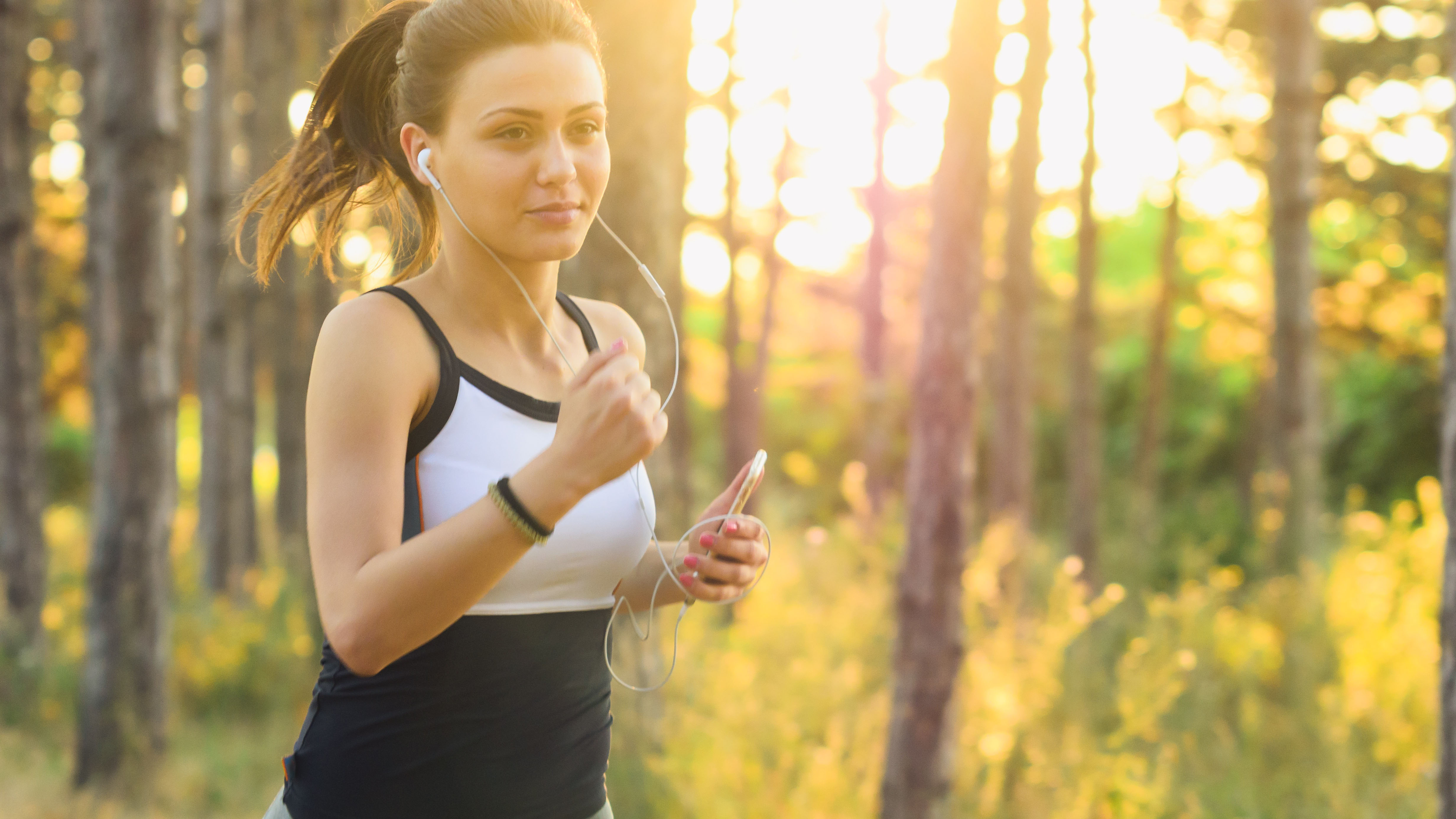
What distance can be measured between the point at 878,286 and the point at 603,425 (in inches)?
573

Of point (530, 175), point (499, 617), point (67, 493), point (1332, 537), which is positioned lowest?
point (67, 493)

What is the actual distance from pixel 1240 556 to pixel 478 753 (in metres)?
15.0

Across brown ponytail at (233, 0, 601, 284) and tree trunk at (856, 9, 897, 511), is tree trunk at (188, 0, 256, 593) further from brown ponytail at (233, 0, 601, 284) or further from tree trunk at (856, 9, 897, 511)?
tree trunk at (856, 9, 897, 511)

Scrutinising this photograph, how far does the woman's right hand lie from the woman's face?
0.33 metres

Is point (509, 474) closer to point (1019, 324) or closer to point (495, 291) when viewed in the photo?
point (495, 291)

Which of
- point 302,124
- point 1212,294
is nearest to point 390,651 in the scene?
point 302,124

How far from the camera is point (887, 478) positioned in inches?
666

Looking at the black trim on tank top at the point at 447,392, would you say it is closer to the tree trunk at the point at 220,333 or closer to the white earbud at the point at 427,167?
the white earbud at the point at 427,167

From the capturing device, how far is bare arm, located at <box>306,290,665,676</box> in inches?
56.2

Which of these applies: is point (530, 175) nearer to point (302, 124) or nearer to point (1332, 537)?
point (302, 124)

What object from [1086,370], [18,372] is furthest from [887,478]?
[18,372]

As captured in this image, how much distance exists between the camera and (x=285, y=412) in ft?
32.4

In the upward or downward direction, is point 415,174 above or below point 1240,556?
above

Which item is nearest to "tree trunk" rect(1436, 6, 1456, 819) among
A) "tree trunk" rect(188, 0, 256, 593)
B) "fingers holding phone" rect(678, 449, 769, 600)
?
"fingers holding phone" rect(678, 449, 769, 600)
